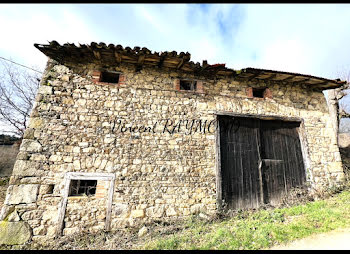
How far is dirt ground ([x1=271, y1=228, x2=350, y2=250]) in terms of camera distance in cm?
292

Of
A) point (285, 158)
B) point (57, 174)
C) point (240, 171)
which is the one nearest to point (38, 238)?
point (57, 174)

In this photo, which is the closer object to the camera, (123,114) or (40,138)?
(40,138)

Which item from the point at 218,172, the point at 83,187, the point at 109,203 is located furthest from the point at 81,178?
the point at 218,172

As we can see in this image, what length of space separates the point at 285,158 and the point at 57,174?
645 centimetres

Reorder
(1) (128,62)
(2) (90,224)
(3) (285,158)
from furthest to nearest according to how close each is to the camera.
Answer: (3) (285,158) → (1) (128,62) → (2) (90,224)

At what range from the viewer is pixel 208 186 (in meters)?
4.80

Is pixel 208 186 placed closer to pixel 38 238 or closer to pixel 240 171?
pixel 240 171

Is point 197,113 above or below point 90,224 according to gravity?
above

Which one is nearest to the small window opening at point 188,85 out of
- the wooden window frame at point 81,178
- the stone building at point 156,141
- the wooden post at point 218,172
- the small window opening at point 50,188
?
the stone building at point 156,141

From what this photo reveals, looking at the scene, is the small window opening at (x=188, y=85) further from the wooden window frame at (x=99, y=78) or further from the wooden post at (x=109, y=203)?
the wooden post at (x=109, y=203)

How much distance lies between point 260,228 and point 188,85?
13.7 ft

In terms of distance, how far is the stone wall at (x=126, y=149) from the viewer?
411 cm

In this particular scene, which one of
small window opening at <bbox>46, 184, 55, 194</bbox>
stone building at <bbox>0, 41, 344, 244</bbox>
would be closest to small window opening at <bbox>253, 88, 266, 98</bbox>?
stone building at <bbox>0, 41, 344, 244</bbox>

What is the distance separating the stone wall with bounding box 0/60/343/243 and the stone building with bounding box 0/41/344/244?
0.08 ft
